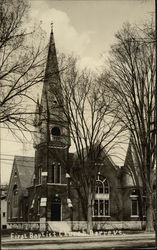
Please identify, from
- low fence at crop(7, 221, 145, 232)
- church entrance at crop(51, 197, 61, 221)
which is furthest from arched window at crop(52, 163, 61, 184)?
low fence at crop(7, 221, 145, 232)

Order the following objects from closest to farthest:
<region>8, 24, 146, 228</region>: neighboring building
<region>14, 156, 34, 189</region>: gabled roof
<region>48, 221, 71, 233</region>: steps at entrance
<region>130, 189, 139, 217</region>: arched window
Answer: <region>48, 221, 71, 233</region>: steps at entrance, <region>8, 24, 146, 228</region>: neighboring building, <region>130, 189, 139, 217</region>: arched window, <region>14, 156, 34, 189</region>: gabled roof

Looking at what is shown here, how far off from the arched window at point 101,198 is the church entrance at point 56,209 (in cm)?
461

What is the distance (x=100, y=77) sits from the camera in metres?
29.1

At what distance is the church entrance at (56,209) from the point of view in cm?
4279

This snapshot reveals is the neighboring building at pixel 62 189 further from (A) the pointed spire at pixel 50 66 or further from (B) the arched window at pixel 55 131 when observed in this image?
(A) the pointed spire at pixel 50 66

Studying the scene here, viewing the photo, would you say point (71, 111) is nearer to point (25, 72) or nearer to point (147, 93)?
Result: point (147, 93)

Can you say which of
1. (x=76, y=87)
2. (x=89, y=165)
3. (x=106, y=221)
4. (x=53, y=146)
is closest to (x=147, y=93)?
(x=76, y=87)

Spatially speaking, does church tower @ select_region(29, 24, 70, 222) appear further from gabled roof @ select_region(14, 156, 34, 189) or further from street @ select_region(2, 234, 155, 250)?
street @ select_region(2, 234, 155, 250)

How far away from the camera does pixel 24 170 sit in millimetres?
55656

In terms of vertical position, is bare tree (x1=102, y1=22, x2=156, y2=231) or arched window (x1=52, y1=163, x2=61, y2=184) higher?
bare tree (x1=102, y1=22, x2=156, y2=231)

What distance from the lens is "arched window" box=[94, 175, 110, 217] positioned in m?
46.1

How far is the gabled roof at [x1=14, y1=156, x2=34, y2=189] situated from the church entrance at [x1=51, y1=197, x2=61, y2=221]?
10.4 metres

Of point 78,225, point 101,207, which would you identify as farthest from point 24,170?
point 78,225

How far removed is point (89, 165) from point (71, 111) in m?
5.16
